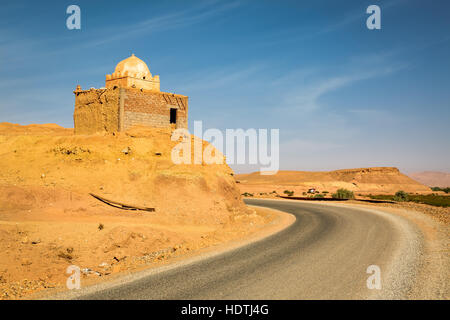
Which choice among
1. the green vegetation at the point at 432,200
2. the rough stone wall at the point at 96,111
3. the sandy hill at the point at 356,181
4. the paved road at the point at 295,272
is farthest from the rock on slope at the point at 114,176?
the sandy hill at the point at 356,181

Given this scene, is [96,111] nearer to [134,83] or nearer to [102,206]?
[134,83]

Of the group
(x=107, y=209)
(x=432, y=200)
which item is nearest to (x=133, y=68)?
(x=107, y=209)

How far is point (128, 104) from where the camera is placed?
22.6m

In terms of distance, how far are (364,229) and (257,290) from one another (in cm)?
1080

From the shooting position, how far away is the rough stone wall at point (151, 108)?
2270 cm

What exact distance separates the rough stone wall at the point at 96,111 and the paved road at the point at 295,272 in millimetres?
14754

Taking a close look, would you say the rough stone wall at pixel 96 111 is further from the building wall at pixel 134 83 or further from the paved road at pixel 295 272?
the paved road at pixel 295 272

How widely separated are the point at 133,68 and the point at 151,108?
3944 millimetres

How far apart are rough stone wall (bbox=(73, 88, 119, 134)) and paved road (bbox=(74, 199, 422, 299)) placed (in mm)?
14754

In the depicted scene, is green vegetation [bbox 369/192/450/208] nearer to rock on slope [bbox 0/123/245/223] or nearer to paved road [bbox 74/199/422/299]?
paved road [bbox 74/199/422/299]

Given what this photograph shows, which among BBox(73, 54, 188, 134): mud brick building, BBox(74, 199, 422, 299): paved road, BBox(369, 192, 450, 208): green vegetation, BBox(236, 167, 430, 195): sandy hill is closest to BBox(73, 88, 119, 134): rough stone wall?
BBox(73, 54, 188, 134): mud brick building

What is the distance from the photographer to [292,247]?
495 inches
